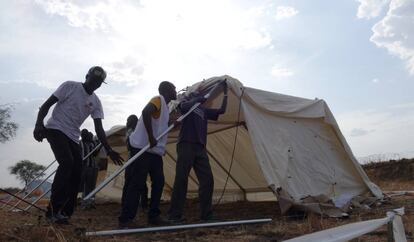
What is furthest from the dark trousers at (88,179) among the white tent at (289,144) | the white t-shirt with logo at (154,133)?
the white t-shirt with logo at (154,133)

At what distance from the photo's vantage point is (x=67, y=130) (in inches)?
148

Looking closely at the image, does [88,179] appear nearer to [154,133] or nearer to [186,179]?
[186,179]

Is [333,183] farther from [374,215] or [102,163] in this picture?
[102,163]

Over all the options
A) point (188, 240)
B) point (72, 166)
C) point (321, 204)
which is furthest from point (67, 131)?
point (321, 204)

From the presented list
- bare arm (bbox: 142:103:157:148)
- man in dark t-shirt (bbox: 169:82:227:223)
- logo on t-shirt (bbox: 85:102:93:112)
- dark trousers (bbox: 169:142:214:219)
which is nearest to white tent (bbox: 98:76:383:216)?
man in dark t-shirt (bbox: 169:82:227:223)

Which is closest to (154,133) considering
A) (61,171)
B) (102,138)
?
(102,138)

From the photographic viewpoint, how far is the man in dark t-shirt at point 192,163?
4613mm

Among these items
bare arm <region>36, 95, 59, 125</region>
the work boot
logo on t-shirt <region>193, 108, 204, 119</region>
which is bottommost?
the work boot

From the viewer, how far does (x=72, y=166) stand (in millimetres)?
3756

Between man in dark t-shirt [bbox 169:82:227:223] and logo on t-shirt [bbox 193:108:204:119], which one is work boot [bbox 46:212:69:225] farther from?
logo on t-shirt [bbox 193:108:204:119]

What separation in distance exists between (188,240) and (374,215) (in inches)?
97.2

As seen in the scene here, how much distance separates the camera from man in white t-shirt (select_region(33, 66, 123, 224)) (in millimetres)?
3679

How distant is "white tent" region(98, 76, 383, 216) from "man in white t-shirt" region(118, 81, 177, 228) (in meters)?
1.13

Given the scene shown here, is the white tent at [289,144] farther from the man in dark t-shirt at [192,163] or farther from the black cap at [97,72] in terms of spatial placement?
the black cap at [97,72]
